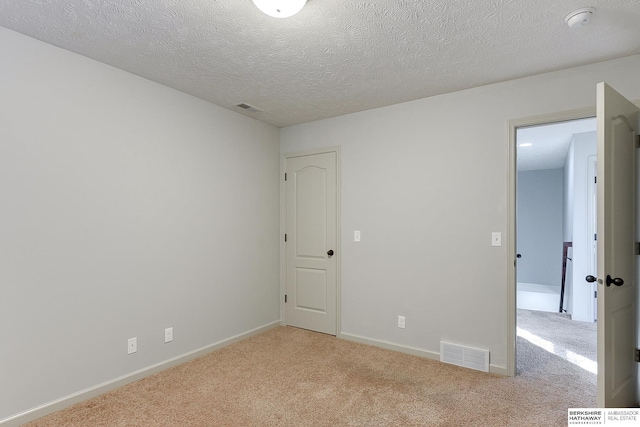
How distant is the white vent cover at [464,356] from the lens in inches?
119

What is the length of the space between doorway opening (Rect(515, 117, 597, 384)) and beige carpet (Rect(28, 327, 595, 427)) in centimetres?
57

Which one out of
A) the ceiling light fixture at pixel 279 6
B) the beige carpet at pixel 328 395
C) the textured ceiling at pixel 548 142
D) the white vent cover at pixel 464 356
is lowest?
the beige carpet at pixel 328 395

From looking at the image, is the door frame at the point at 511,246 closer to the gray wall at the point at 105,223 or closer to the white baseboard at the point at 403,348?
the white baseboard at the point at 403,348

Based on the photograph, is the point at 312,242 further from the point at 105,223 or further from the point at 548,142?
the point at 548,142

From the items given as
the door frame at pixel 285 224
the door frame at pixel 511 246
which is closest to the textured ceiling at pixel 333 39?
the door frame at pixel 511 246

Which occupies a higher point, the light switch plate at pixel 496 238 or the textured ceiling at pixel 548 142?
the textured ceiling at pixel 548 142

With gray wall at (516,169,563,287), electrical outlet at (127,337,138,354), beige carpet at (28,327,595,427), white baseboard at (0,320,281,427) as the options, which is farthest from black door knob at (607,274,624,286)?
gray wall at (516,169,563,287)

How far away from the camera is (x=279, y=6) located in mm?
1789

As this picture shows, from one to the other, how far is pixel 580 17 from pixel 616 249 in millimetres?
1410

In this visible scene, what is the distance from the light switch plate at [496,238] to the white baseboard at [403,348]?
1.07 m

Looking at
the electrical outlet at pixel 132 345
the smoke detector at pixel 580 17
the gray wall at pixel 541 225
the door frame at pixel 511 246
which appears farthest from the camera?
the gray wall at pixel 541 225

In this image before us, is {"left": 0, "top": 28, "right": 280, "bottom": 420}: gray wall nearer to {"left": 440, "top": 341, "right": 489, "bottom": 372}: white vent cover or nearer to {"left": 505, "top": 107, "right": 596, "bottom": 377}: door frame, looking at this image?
{"left": 440, "top": 341, "right": 489, "bottom": 372}: white vent cover

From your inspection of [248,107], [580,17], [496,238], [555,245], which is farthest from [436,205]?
[555,245]

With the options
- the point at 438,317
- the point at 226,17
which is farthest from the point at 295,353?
the point at 226,17
